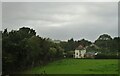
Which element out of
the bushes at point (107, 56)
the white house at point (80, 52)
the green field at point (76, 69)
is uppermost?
the white house at point (80, 52)

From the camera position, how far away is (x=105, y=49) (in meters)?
74.2

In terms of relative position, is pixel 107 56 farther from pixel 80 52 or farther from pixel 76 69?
pixel 76 69

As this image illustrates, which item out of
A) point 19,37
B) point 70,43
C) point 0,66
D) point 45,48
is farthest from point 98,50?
point 0,66

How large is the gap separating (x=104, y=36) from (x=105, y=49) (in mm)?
23071

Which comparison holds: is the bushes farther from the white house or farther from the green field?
the green field

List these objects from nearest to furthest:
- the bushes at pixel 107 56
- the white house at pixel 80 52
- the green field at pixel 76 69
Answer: the green field at pixel 76 69, the bushes at pixel 107 56, the white house at pixel 80 52

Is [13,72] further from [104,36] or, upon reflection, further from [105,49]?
[104,36]

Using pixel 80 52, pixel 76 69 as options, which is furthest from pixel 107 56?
pixel 76 69

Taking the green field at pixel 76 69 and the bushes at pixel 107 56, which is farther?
the bushes at pixel 107 56

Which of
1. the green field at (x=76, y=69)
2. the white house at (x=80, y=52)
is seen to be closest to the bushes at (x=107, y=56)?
the white house at (x=80, y=52)

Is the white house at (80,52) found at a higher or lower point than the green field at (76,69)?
higher

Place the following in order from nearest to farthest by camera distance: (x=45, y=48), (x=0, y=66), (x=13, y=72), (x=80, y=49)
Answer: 1. (x=0, y=66)
2. (x=13, y=72)
3. (x=45, y=48)
4. (x=80, y=49)


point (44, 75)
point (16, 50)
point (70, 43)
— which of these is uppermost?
point (70, 43)

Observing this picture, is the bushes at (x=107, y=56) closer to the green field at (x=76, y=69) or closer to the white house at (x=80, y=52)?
the white house at (x=80, y=52)
